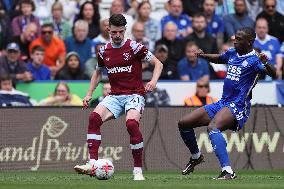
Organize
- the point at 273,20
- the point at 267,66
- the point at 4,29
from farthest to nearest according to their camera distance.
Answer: the point at 273,20 → the point at 4,29 → the point at 267,66

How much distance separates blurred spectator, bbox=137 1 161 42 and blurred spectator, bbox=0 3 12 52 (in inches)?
114

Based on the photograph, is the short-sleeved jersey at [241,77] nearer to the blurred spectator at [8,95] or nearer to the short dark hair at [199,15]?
the blurred spectator at [8,95]

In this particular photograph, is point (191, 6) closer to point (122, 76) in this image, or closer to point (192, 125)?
point (192, 125)

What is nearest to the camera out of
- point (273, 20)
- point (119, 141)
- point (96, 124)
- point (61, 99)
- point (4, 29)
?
point (96, 124)

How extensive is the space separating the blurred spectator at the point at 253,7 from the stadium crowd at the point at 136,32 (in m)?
0.02

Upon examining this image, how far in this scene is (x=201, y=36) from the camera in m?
21.8

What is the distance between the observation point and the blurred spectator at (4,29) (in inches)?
846

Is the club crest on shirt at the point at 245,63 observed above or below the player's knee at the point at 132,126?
above

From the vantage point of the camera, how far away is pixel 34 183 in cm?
1295

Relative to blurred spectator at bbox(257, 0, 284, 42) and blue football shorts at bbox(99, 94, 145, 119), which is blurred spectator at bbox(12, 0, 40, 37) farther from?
blue football shorts at bbox(99, 94, 145, 119)

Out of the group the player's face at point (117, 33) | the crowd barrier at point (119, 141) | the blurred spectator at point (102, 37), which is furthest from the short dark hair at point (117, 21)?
the blurred spectator at point (102, 37)

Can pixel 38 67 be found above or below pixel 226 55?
below

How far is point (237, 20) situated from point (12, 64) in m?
5.34

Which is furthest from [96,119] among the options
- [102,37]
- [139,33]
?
[102,37]
